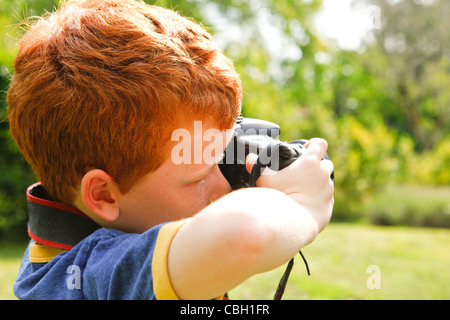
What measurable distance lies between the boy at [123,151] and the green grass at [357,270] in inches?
78.5

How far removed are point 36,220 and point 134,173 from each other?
0.34 m

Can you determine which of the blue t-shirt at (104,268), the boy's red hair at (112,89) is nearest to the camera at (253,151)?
the boy's red hair at (112,89)

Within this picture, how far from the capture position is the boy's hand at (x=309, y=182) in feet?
3.48

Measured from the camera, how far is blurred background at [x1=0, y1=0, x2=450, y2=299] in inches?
Result: 159

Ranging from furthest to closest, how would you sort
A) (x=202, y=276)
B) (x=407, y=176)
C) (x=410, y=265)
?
1. (x=407, y=176)
2. (x=410, y=265)
3. (x=202, y=276)

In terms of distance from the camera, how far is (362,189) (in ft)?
32.4

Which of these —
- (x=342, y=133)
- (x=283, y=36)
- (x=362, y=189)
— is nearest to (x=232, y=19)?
(x=283, y=36)

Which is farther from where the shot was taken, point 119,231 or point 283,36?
point 283,36

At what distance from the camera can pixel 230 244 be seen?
842 mm

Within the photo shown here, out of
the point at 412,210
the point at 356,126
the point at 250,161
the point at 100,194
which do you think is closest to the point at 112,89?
the point at 100,194

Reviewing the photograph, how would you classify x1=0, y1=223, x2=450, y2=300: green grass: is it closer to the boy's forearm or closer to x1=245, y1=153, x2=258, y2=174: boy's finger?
x1=245, y1=153, x2=258, y2=174: boy's finger

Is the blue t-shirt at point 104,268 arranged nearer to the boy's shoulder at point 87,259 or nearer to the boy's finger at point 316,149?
the boy's shoulder at point 87,259

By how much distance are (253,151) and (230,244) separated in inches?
18.5
